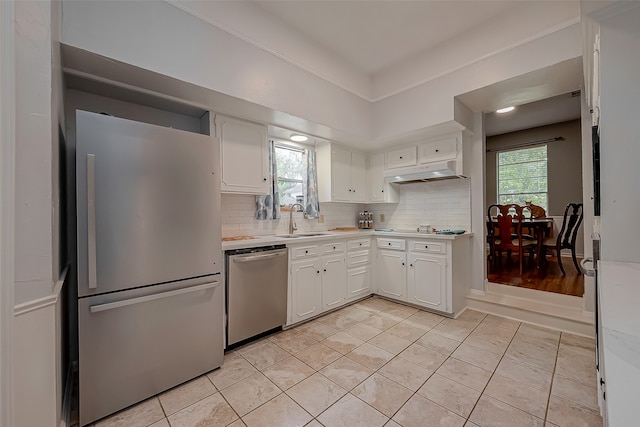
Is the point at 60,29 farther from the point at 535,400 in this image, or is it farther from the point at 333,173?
the point at 535,400

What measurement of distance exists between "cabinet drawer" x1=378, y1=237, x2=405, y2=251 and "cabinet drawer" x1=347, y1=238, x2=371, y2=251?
6.2 inches

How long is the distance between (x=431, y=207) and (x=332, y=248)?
1625 mm

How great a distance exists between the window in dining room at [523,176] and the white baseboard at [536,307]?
3.90 metres

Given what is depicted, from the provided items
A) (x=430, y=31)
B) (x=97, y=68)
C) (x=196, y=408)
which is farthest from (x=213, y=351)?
(x=430, y=31)

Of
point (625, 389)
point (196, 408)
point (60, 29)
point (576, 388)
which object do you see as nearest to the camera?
point (625, 389)

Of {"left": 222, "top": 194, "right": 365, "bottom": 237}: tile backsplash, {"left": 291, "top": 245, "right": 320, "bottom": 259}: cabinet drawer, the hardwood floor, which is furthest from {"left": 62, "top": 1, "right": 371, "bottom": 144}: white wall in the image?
the hardwood floor

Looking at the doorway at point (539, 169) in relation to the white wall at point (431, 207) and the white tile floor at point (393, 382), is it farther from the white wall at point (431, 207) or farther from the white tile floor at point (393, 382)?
the white tile floor at point (393, 382)

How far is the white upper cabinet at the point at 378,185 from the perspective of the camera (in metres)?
3.93

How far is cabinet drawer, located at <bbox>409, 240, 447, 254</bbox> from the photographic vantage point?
2.99 metres

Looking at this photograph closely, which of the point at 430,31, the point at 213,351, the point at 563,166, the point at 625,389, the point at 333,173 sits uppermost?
the point at 430,31

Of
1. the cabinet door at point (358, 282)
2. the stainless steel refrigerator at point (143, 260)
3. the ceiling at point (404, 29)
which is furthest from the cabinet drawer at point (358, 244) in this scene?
the stainless steel refrigerator at point (143, 260)

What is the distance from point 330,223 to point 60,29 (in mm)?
3148

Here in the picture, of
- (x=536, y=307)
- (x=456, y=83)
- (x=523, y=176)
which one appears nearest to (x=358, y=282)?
(x=536, y=307)

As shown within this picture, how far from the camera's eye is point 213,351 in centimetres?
200
